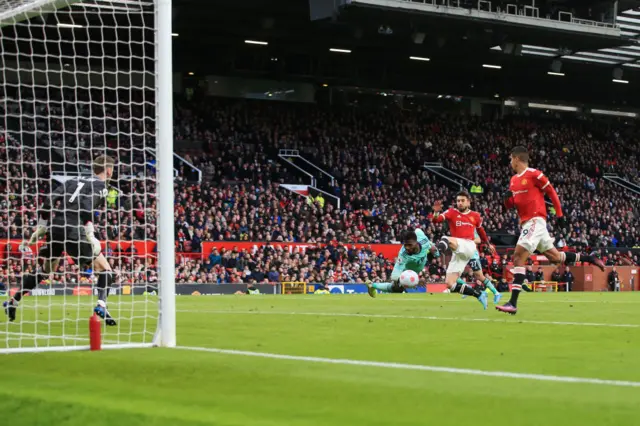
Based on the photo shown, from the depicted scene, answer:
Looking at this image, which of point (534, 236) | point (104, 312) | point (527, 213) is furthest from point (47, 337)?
point (527, 213)

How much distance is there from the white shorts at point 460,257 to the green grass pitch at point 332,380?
6.08 metres

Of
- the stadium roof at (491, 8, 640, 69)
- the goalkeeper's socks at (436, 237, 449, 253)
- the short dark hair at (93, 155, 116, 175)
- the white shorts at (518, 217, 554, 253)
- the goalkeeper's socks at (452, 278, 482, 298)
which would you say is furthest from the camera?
the stadium roof at (491, 8, 640, 69)

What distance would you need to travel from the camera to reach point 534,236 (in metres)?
15.6

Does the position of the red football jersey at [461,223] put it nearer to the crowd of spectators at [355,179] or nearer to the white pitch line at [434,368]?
the white pitch line at [434,368]

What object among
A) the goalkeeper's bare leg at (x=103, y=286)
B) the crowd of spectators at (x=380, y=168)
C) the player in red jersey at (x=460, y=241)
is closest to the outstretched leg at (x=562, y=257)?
the player in red jersey at (x=460, y=241)

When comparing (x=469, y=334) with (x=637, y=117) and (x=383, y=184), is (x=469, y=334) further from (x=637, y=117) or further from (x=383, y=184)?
(x=637, y=117)

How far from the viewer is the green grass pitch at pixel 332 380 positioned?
18.1 ft

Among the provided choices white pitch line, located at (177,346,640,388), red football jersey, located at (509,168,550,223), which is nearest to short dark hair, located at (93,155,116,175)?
white pitch line, located at (177,346,640,388)

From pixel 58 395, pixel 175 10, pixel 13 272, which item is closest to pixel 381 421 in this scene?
pixel 58 395

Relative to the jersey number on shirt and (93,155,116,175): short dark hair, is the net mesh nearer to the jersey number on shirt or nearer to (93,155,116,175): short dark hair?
(93,155,116,175): short dark hair

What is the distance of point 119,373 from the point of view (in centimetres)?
762

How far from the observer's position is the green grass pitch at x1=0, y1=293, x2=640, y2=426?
553 centimetres

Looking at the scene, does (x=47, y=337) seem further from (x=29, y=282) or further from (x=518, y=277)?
(x=518, y=277)

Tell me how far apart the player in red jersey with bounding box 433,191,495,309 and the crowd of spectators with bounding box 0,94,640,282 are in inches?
536
